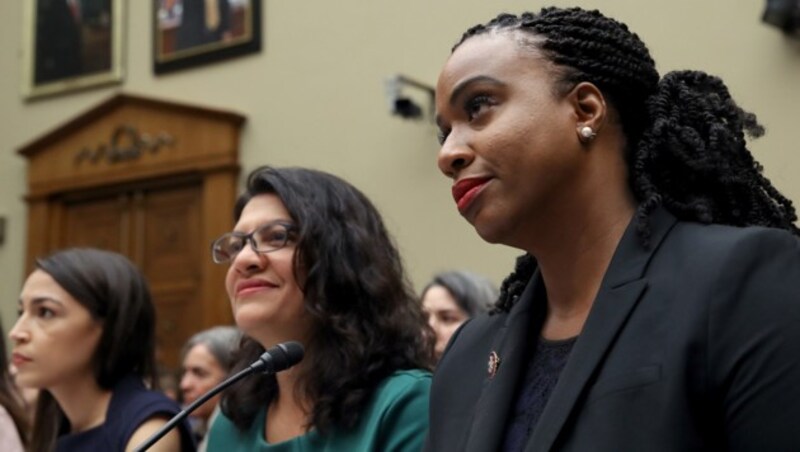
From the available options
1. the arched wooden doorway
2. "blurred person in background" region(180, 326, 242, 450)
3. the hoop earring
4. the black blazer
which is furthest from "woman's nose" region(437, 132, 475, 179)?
the arched wooden doorway

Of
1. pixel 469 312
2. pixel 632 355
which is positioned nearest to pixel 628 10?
pixel 469 312

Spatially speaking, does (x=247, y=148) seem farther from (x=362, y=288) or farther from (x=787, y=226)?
(x=787, y=226)

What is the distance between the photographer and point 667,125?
5.92 ft

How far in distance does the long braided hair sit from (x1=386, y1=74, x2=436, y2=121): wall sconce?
17.6 feet

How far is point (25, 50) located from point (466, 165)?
8375mm

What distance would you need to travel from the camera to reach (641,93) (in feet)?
6.07

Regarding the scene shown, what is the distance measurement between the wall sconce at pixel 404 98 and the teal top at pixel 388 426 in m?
4.62

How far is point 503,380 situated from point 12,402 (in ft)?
7.41

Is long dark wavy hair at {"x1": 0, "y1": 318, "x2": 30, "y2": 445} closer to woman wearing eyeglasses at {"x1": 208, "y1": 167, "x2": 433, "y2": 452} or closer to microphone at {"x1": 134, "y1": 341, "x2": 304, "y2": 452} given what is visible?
woman wearing eyeglasses at {"x1": 208, "y1": 167, "x2": 433, "y2": 452}

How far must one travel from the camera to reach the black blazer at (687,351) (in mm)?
1520

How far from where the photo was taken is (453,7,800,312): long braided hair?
70.1 inches

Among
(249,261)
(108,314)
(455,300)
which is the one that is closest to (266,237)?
(249,261)

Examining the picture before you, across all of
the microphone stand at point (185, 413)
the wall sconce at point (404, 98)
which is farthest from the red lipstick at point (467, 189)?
the wall sconce at point (404, 98)

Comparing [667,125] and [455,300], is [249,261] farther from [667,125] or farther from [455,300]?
[455,300]
